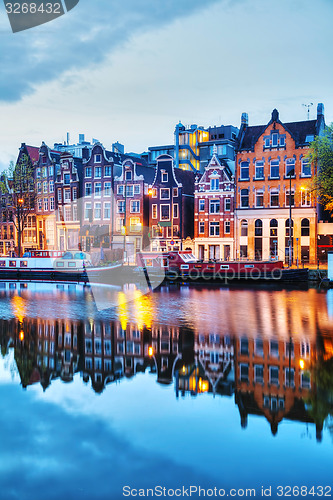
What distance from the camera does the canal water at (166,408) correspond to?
9875mm

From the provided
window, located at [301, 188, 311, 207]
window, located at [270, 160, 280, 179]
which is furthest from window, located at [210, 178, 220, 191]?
window, located at [301, 188, 311, 207]

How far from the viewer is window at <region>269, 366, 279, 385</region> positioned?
51.4 ft

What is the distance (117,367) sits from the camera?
17.9 m

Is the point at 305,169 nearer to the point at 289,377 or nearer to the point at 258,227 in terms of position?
the point at 258,227

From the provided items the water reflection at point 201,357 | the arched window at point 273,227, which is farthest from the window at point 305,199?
the water reflection at point 201,357

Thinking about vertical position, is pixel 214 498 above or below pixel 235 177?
below

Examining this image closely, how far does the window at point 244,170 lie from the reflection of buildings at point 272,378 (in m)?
45.9

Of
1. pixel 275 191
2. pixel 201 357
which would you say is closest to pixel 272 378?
pixel 201 357

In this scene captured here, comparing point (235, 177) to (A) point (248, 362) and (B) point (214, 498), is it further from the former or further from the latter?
(B) point (214, 498)

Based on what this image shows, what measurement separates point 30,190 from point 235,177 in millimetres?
35190

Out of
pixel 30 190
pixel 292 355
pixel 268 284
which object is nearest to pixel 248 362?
pixel 292 355

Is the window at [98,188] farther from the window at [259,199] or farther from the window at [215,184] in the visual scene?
the window at [259,199]

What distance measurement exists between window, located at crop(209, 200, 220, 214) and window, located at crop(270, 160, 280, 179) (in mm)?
8148

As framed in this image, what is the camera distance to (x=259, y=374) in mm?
16547
